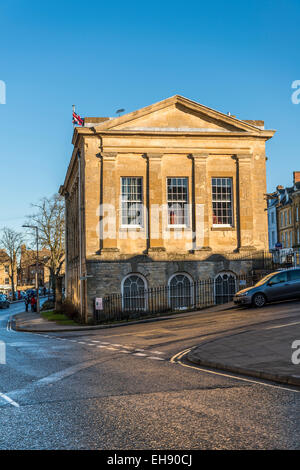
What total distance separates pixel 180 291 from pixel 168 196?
559cm

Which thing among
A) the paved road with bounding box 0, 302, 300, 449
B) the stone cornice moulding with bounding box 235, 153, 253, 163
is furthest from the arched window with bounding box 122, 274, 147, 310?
the paved road with bounding box 0, 302, 300, 449

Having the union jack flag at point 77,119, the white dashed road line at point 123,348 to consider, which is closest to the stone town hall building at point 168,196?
the union jack flag at point 77,119

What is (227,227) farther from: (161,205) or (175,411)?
(175,411)

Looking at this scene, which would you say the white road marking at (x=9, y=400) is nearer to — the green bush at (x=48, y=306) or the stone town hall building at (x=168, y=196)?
the stone town hall building at (x=168, y=196)

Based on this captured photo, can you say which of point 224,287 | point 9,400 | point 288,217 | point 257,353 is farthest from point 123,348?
point 288,217

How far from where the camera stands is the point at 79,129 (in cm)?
3167

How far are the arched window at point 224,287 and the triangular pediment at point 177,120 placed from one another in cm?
866

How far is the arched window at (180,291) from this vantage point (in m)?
32.2

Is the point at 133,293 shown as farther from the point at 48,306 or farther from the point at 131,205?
the point at 48,306

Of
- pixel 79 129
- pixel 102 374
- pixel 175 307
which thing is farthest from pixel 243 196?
pixel 102 374

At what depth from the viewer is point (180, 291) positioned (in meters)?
32.3

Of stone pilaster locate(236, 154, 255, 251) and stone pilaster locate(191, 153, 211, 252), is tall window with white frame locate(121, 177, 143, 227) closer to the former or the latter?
stone pilaster locate(191, 153, 211, 252)

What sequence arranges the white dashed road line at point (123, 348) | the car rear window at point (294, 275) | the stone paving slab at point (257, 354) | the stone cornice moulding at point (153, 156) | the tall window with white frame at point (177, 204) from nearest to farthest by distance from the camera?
the stone paving slab at point (257, 354), the white dashed road line at point (123, 348), the car rear window at point (294, 275), the stone cornice moulding at point (153, 156), the tall window with white frame at point (177, 204)

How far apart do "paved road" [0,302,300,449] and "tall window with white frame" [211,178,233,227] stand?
18911 mm
